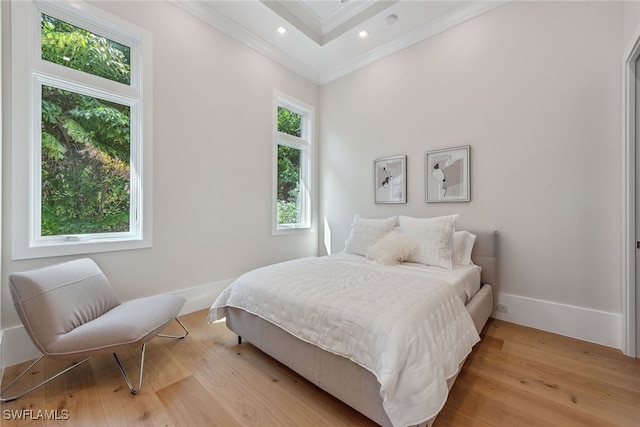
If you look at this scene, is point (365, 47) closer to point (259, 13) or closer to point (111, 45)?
point (259, 13)

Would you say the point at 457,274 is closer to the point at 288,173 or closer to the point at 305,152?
the point at 288,173

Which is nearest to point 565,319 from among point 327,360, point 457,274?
point 457,274

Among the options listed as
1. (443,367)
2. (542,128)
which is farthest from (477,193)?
(443,367)

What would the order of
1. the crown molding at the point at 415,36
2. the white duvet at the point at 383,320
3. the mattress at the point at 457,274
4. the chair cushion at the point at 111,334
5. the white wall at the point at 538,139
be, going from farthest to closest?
the crown molding at the point at 415,36
the white wall at the point at 538,139
the mattress at the point at 457,274
the chair cushion at the point at 111,334
the white duvet at the point at 383,320

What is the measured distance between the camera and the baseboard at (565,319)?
81.8 inches

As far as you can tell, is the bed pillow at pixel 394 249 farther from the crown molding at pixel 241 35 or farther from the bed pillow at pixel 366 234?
the crown molding at pixel 241 35

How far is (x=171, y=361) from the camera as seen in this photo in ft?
6.05

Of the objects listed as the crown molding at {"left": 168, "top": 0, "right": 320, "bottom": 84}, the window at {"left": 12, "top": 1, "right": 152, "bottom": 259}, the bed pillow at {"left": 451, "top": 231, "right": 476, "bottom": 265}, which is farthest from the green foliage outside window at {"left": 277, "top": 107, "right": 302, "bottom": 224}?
the bed pillow at {"left": 451, "top": 231, "right": 476, "bottom": 265}

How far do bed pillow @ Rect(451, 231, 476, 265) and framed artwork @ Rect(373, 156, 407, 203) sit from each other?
82 cm

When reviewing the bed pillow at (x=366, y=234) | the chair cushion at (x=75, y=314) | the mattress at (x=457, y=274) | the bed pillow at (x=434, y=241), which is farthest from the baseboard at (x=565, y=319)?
the chair cushion at (x=75, y=314)

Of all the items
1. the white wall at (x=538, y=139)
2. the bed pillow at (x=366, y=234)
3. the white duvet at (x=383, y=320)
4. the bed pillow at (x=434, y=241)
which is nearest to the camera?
the white duvet at (x=383, y=320)

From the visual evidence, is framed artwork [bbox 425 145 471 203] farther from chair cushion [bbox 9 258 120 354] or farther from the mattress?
chair cushion [bbox 9 258 120 354]

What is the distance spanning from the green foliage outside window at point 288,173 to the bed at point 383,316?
1559 millimetres

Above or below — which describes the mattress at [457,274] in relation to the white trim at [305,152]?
below
